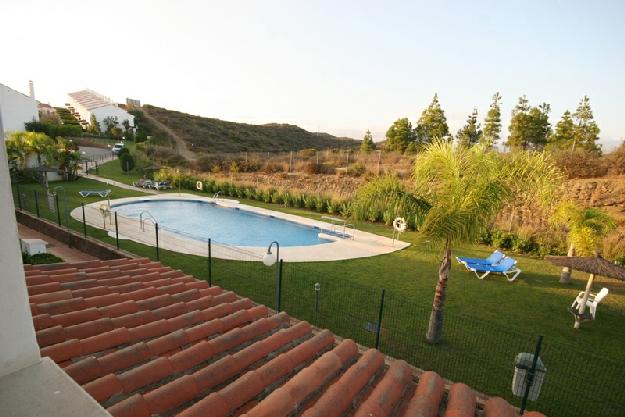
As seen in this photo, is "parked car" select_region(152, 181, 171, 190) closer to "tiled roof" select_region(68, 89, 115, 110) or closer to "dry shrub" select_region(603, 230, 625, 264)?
"dry shrub" select_region(603, 230, 625, 264)

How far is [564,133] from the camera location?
120ft

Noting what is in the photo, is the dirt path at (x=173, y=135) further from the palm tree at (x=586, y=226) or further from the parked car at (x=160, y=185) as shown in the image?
the palm tree at (x=586, y=226)

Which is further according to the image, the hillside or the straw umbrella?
the hillside

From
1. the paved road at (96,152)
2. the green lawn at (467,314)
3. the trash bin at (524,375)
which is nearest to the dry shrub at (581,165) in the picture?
the green lawn at (467,314)

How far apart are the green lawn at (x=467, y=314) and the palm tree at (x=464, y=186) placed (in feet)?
1.77

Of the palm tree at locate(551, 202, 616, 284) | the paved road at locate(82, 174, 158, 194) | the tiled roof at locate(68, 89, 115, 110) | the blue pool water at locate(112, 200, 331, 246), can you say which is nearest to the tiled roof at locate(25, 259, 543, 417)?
the palm tree at locate(551, 202, 616, 284)

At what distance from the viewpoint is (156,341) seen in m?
3.32

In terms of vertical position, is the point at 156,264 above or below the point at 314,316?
above

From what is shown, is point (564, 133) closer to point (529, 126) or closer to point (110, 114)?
point (529, 126)

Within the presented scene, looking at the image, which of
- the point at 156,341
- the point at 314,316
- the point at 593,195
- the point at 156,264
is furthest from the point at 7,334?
the point at 593,195

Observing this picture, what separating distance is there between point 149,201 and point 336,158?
21449 millimetres

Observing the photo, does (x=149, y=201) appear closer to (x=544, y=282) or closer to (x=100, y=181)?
(x=100, y=181)

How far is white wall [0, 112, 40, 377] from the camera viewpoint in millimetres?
1629

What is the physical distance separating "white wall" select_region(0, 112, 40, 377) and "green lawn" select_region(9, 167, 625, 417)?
5337 mm
